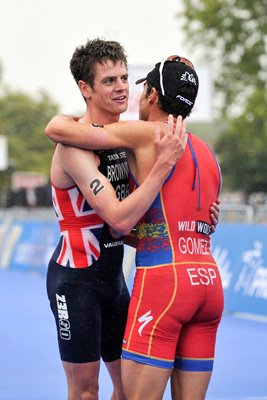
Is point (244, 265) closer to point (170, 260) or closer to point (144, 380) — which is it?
point (170, 260)

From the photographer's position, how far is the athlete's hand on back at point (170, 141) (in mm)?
5319

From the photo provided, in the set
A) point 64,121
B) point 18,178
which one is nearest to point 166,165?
point 64,121

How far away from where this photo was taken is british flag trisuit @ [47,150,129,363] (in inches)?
230

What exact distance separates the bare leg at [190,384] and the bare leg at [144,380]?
0.20 m

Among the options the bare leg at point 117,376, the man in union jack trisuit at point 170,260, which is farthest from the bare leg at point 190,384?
the bare leg at point 117,376

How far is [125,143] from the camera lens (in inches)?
213

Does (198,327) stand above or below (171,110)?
below

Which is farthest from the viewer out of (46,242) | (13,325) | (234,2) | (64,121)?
(234,2)

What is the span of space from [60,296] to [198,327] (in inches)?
33.7

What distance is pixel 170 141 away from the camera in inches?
210

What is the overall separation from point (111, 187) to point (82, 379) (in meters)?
1.12

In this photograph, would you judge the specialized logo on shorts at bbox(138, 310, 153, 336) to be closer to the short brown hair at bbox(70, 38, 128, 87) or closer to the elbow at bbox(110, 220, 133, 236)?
the elbow at bbox(110, 220, 133, 236)

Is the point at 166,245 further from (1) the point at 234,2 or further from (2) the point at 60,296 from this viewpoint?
(1) the point at 234,2

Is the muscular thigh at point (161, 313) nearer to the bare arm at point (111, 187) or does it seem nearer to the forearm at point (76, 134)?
the bare arm at point (111, 187)
